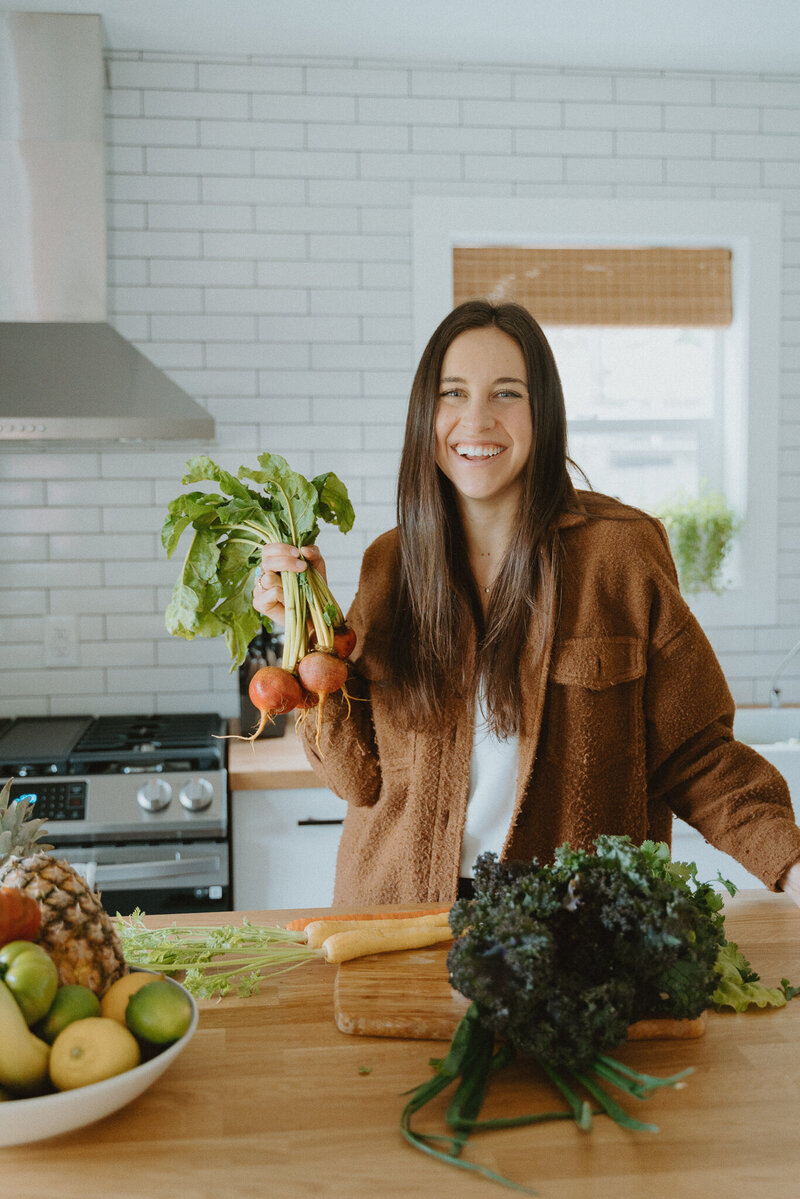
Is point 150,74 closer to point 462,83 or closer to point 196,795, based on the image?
point 462,83

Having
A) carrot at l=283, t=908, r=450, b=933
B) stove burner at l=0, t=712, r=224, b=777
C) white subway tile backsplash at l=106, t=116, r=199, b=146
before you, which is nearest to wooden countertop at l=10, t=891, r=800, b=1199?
carrot at l=283, t=908, r=450, b=933

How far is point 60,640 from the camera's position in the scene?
3111mm

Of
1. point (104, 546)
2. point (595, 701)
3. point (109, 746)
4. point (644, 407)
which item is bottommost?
point (109, 746)

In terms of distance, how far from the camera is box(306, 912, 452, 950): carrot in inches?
A: 50.1

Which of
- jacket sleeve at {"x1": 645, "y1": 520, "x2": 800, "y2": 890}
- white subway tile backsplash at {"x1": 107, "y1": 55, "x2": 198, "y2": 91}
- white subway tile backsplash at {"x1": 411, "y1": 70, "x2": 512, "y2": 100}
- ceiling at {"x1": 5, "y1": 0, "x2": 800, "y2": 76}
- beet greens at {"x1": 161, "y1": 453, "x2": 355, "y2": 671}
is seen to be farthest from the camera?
white subway tile backsplash at {"x1": 411, "y1": 70, "x2": 512, "y2": 100}

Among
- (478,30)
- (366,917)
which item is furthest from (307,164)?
(366,917)

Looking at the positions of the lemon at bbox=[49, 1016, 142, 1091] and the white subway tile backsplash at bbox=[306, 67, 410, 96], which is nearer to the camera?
the lemon at bbox=[49, 1016, 142, 1091]

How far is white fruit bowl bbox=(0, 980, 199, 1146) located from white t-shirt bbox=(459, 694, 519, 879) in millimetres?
830

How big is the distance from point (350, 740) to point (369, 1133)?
890mm

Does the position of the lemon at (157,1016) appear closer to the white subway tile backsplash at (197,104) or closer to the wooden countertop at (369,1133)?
the wooden countertop at (369,1133)

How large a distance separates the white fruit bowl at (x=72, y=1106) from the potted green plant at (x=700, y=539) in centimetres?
262

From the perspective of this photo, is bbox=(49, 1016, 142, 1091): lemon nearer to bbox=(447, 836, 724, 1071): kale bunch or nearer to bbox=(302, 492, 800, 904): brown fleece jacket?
bbox=(447, 836, 724, 1071): kale bunch

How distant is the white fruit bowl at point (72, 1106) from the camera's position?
825 millimetres

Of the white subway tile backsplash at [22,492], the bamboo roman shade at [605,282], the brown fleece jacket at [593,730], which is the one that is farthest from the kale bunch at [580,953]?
the bamboo roman shade at [605,282]
